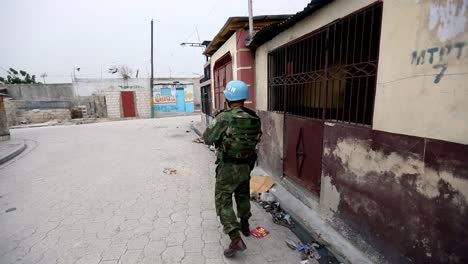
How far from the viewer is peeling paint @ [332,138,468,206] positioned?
1.52m

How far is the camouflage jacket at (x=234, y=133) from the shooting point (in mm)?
2330

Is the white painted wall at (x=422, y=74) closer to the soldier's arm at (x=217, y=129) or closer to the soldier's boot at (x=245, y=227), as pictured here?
the soldier's arm at (x=217, y=129)

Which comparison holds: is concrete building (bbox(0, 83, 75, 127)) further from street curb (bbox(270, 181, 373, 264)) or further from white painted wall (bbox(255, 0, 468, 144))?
white painted wall (bbox(255, 0, 468, 144))

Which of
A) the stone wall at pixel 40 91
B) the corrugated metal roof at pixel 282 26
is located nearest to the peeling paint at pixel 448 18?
the corrugated metal roof at pixel 282 26

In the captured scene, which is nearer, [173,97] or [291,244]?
[291,244]

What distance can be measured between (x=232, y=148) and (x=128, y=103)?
20.0 m

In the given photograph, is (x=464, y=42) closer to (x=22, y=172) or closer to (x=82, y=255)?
(x=82, y=255)

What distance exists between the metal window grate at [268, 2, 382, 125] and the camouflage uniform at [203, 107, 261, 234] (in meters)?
1.04

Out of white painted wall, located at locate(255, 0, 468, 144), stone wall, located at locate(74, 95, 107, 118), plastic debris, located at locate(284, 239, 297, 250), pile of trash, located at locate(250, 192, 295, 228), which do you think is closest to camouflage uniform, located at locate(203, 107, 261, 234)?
plastic debris, located at locate(284, 239, 297, 250)

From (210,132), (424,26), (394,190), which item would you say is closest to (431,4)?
(424,26)

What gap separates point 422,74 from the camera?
64.3 inches

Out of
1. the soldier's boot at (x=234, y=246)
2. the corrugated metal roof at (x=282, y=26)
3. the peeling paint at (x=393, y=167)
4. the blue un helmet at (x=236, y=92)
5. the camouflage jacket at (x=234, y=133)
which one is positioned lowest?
the soldier's boot at (x=234, y=246)

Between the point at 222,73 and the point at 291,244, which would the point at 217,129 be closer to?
the point at 291,244

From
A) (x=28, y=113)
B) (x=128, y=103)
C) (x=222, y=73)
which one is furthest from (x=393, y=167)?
(x=28, y=113)
